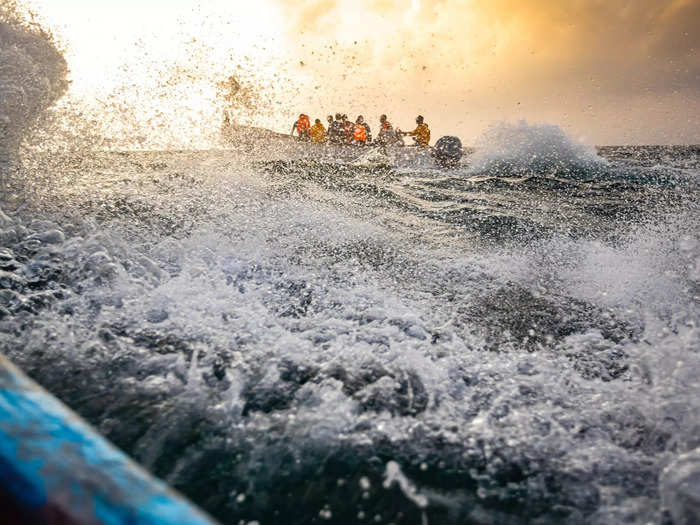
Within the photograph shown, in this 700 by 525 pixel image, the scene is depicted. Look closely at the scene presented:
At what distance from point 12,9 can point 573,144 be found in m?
13.6

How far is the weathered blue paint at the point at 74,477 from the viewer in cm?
61

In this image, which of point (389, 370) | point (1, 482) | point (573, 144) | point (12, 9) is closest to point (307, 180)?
point (12, 9)

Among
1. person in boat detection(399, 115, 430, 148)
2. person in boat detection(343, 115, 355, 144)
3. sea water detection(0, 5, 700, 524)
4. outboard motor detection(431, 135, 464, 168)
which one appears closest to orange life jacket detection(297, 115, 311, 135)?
person in boat detection(343, 115, 355, 144)

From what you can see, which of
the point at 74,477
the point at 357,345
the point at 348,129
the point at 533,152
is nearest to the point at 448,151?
the point at 533,152

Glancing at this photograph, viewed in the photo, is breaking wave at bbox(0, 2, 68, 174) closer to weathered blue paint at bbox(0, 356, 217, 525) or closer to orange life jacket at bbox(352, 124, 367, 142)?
weathered blue paint at bbox(0, 356, 217, 525)

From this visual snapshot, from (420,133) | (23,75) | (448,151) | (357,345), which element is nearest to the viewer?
(357,345)

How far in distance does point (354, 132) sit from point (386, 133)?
1.30 metres

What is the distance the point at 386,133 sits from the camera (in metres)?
17.0

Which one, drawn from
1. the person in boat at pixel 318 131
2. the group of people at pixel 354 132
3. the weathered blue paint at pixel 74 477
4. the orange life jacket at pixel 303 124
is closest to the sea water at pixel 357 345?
the weathered blue paint at pixel 74 477

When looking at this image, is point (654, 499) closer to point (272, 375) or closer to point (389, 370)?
point (389, 370)

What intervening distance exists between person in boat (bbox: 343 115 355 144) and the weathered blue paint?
56.1ft

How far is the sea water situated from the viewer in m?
1.46

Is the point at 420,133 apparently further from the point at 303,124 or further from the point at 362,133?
the point at 303,124

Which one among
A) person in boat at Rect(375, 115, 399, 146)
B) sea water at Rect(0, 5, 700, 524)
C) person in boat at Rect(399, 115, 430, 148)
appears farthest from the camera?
person in boat at Rect(375, 115, 399, 146)
